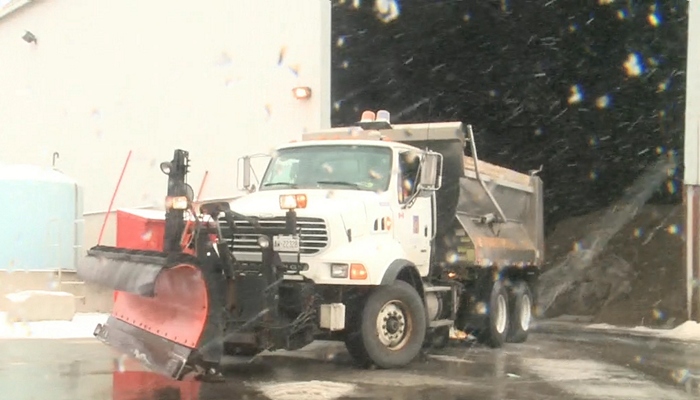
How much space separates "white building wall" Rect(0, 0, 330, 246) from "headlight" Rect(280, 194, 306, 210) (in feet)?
26.1

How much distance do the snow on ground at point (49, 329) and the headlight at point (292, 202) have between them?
544 centimetres

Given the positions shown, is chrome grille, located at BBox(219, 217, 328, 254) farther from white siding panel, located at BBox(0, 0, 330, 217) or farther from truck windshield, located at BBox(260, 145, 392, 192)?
white siding panel, located at BBox(0, 0, 330, 217)

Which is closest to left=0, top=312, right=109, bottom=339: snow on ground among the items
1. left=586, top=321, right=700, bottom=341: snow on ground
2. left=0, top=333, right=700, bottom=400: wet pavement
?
left=0, top=333, right=700, bottom=400: wet pavement

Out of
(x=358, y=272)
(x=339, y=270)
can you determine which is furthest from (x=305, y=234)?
(x=358, y=272)

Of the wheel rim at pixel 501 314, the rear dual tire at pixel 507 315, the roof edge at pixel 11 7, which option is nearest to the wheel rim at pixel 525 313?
the rear dual tire at pixel 507 315

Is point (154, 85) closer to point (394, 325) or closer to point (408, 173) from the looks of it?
point (408, 173)

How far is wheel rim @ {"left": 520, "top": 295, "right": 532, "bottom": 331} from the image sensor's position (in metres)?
14.0

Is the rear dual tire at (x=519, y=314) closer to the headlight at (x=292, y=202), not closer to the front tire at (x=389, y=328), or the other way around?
the front tire at (x=389, y=328)

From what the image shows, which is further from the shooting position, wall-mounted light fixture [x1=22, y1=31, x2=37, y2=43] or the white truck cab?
wall-mounted light fixture [x1=22, y1=31, x2=37, y2=43]

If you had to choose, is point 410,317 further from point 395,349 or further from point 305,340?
point 305,340

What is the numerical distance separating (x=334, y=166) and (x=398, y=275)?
154 cm

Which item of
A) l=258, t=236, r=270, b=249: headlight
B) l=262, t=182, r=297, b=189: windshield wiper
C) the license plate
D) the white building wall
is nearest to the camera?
l=258, t=236, r=270, b=249: headlight

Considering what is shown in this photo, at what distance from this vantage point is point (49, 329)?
519 inches

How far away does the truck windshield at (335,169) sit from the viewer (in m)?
10.1
